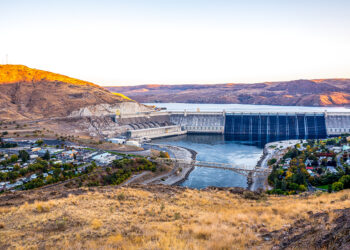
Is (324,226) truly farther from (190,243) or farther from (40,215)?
(40,215)

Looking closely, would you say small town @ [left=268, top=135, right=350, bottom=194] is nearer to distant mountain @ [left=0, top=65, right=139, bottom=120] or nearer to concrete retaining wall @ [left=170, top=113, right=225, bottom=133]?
concrete retaining wall @ [left=170, top=113, right=225, bottom=133]

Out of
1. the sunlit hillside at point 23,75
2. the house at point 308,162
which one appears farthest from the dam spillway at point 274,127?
the sunlit hillside at point 23,75

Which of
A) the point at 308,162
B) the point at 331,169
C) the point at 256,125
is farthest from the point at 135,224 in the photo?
the point at 256,125

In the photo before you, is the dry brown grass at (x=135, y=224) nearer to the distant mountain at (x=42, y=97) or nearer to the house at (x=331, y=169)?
the house at (x=331, y=169)

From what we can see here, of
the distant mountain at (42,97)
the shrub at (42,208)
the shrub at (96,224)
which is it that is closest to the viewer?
the shrub at (96,224)

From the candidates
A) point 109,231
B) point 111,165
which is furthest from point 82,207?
point 111,165

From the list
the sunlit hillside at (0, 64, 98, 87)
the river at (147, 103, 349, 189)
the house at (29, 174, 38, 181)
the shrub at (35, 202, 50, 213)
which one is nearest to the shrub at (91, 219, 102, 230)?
the shrub at (35, 202, 50, 213)

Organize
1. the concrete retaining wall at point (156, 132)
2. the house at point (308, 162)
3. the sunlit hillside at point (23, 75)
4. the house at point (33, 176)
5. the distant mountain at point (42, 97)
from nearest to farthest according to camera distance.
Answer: the house at point (33, 176)
the house at point (308, 162)
the concrete retaining wall at point (156, 132)
the distant mountain at point (42, 97)
the sunlit hillside at point (23, 75)
